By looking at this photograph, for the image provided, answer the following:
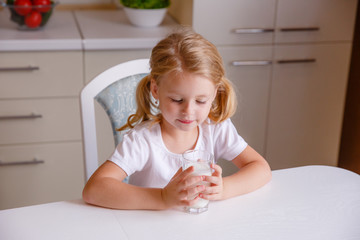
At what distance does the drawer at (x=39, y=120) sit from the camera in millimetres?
2145

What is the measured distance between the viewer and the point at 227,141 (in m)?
1.33

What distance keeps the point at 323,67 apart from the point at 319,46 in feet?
0.37

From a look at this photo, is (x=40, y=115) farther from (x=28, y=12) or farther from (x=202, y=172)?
(x=202, y=172)

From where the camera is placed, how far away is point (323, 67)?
7.79 feet

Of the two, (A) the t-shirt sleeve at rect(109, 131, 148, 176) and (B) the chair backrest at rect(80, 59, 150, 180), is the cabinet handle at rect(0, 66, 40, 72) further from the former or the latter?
(A) the t-shirt sleeve at rect(109, 131, 148, 176)

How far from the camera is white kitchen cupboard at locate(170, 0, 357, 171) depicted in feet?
7.20

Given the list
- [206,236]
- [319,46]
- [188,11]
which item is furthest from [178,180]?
[319,46]

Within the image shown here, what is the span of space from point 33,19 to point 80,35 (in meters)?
0.22

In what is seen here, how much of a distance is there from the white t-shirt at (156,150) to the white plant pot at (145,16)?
1059mm

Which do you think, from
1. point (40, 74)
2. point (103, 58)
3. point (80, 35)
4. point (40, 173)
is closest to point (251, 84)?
point (103, 58)

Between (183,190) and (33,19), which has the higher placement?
(33,19)

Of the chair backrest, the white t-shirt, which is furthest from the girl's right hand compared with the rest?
the chair backrest

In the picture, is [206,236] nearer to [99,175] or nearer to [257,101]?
[99,175]

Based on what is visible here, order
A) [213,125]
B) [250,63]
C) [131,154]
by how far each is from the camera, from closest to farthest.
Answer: [131,154], [213,125], [250,63]
